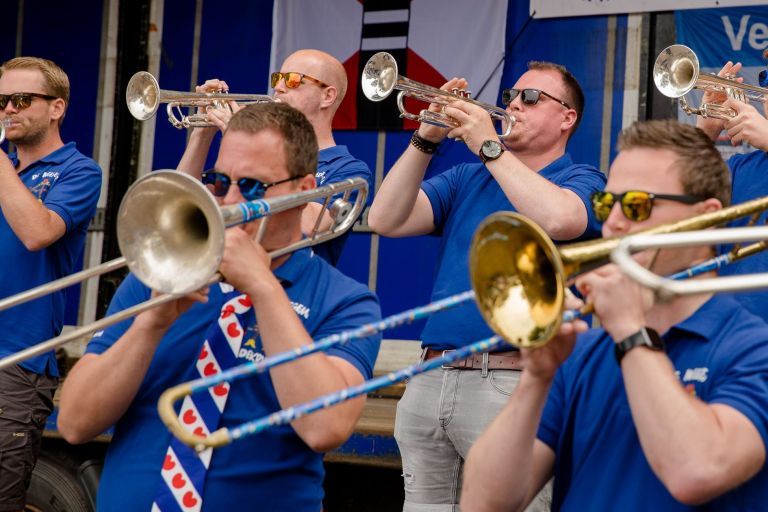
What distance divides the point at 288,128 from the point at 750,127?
1896 millimetres

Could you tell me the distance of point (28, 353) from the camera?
2.54 meters

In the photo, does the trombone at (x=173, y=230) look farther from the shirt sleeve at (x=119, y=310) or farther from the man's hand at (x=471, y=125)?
the man's hand at (x=471, y=125)

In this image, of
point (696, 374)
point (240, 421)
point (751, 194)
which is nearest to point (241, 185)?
point (240, 421)

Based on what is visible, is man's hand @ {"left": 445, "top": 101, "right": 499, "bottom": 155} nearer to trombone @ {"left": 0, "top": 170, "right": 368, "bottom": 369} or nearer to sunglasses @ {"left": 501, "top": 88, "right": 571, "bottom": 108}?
sunglasses @ {"left": 501, "top": 88, "right": 571, "bottom": 108}

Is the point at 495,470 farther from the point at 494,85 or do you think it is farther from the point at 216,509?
the point at 494,85

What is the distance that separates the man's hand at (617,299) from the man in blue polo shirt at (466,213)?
158 centimetres

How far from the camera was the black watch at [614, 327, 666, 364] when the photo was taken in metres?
1.99

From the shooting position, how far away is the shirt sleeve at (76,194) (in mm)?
4281

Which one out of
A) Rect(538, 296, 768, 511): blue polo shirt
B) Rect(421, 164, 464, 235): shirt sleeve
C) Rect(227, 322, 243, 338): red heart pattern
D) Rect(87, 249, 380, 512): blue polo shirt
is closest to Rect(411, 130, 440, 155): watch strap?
Rect(421, 164, 464, 235): shirt sleeve

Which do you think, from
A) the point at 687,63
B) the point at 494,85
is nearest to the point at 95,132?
the point at 494,85

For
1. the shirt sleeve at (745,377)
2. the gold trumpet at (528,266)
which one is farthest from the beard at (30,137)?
the shirt sleeve at (745,377)

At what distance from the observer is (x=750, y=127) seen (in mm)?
3789

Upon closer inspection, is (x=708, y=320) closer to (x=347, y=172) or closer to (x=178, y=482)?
(x=178, y=482)

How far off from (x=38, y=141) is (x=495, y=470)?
3.03 m
